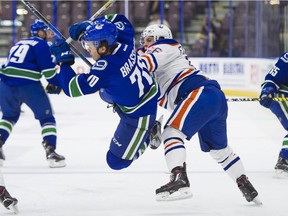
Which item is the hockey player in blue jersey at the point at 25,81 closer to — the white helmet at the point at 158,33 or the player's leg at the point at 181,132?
the white helmet at the point at 158,33

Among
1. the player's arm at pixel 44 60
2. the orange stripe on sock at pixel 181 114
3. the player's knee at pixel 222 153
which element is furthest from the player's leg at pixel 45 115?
the orange stripe on sock at pixel 181 114

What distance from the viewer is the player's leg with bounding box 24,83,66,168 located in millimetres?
4578

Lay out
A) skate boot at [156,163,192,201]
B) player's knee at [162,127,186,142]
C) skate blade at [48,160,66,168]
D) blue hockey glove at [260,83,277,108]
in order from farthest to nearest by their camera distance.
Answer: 1. skate blade at [48,160,66,168]
2. blue hockey glove at [260,83,277,108]
3. player's knee at [162,127,186,142]
4. skate boot at [156,163,192,201]

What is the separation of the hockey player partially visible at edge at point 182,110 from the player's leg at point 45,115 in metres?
1.37

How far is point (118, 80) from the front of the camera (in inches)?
120

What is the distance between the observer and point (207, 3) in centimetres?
1217

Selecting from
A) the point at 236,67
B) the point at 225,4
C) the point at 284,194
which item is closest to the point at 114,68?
the point at 284,194

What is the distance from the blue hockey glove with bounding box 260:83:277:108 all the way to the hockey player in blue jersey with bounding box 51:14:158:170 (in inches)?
33.4

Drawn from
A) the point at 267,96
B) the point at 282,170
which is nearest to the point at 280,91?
the point at 267,96

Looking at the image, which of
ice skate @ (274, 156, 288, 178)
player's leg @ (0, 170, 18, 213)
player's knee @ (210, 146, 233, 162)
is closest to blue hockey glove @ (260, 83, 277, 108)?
ice skate @ (274, 156, 288, 178)

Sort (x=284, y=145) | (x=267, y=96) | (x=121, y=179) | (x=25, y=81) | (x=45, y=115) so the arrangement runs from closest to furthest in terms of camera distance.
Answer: (x=267, y=96)
(x=121, y=179)
(x=284, y=145)
(x=25, y=81)
(x=45, y=115)

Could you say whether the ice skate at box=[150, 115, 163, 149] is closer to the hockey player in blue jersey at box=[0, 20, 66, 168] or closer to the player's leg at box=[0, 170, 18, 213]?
the player's leg at box=[0, 170, 18, 213]

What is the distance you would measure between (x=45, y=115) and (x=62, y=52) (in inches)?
64.1

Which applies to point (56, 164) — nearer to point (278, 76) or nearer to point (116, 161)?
point (116, 161)
